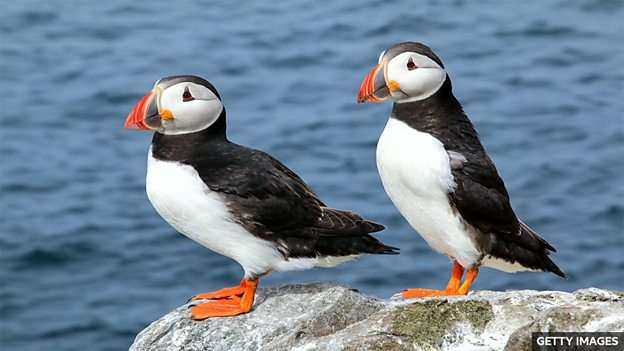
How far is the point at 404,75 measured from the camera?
8070 mm

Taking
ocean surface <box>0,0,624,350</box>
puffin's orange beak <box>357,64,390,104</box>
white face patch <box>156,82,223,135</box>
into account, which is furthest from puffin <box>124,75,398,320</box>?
ocean surface <box>0,0,624,350</box>

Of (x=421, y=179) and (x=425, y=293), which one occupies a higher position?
(x=421, y=179)

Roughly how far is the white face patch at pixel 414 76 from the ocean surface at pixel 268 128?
27.3ft

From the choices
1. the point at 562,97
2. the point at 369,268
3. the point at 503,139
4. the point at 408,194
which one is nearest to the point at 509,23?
the point at 562,97

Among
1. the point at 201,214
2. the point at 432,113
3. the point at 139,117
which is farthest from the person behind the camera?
the point at 432,113

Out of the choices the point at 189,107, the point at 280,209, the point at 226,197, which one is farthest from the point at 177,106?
the point at 280,209

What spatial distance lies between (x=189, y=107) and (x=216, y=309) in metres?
1.16

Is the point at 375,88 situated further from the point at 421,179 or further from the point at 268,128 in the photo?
the point at 268,128

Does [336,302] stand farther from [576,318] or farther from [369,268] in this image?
[369,268]

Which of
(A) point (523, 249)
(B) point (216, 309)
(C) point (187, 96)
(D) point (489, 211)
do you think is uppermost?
(C) point (187, 96)

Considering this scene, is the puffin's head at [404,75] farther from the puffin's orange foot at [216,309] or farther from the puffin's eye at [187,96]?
the puffin's orange foot at [216,309]

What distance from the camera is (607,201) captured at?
18.5 metres

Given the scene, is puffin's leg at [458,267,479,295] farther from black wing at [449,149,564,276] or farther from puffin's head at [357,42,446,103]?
puffin's head at [357,42,446,103]

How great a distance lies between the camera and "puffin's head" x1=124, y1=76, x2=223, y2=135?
25.7 ft
